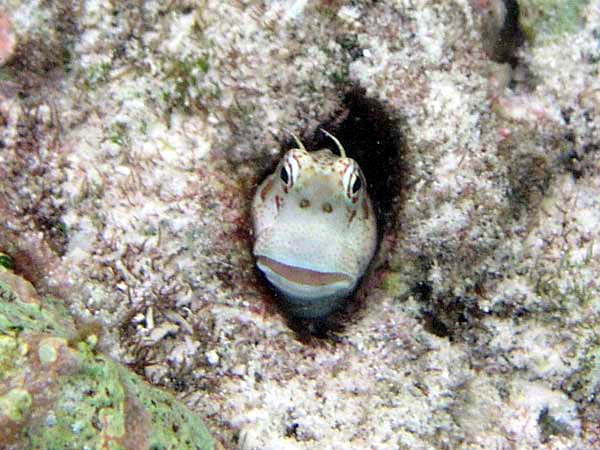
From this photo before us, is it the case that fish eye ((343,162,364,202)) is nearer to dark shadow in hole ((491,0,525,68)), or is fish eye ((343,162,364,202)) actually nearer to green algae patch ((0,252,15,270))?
dark shadow in hole ((491,0,525,68))

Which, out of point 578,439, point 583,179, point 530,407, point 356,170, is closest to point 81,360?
point 356,170

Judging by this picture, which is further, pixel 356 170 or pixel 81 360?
pixel 356 170

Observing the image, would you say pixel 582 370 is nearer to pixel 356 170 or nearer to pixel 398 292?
pixel 398 292

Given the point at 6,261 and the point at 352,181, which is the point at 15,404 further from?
the point at 352,181

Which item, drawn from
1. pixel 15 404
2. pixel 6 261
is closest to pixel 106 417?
pixel 15 404

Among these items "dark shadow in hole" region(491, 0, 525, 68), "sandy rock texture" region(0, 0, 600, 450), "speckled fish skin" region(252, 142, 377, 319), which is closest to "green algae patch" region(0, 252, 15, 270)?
"sandy rock texture" region(0, 0, 600, 450)

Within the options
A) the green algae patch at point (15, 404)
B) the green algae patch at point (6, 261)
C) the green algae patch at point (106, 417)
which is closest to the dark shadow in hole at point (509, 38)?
the green algae patch at point (106, 417)

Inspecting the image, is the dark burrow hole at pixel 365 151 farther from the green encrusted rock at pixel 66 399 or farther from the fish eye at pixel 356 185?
the green encrusted rock at pixel 66 399
